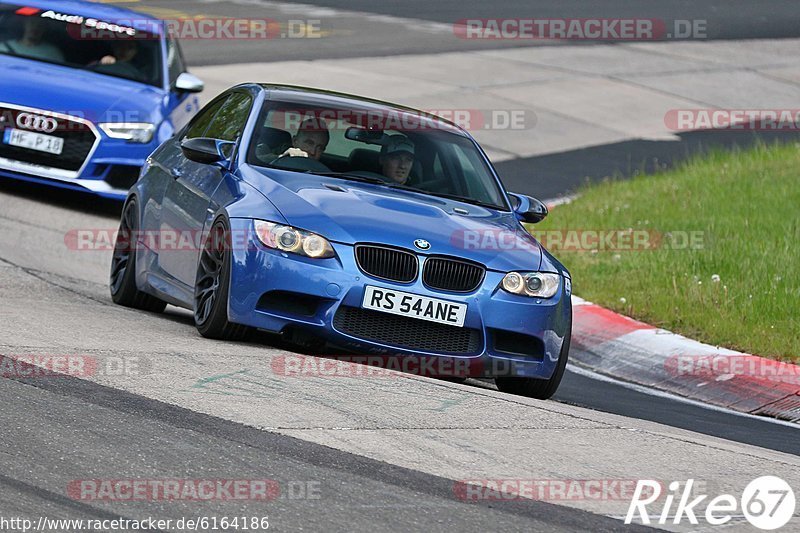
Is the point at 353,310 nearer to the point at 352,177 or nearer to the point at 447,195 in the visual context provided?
the point at 352,177

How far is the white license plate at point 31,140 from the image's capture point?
519 inches

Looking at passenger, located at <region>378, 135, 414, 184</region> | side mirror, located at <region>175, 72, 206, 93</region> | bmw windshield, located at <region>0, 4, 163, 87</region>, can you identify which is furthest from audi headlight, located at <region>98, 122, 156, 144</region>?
passenger, located at <region>378, 135, 414, 184</region>

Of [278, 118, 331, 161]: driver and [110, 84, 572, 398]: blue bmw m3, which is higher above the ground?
[278, 118, 331, 161]: driver

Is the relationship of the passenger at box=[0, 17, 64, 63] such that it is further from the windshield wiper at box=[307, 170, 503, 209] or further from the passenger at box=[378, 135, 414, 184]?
the windshield wiper at box=[307, 170, 503, 209]

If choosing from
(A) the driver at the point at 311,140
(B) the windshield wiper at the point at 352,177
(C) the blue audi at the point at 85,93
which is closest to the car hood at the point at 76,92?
(C) the blue audi at the point at 85,93

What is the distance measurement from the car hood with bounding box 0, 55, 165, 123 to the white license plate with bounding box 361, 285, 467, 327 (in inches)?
242

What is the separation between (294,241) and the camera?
312 inches

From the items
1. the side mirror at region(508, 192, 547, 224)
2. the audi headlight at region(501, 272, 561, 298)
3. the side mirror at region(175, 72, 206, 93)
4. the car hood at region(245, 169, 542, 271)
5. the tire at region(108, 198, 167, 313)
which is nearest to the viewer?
the car hood at region(245, 169, 542, 271)

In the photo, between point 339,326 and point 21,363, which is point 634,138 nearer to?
point 339,326

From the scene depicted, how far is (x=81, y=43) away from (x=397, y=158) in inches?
246

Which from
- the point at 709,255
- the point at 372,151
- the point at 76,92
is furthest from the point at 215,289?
the point at 76,92

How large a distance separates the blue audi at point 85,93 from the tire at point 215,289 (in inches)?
200

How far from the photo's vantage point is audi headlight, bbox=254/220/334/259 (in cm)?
789

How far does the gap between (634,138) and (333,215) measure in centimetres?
1241
